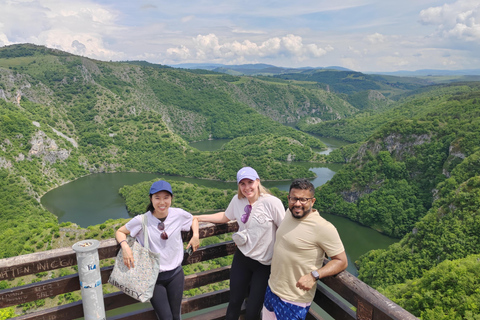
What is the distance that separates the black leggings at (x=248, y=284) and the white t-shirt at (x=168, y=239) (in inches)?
33.7

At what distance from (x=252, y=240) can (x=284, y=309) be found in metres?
0.97

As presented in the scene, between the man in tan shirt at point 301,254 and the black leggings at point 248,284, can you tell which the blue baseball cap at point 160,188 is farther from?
the man in tan shirt at point 301,254

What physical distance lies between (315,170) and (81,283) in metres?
108

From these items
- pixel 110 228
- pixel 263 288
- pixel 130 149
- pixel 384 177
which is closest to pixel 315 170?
pixel 384 177

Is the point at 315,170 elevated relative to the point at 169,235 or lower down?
lower down

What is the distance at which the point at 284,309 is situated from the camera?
4.18m

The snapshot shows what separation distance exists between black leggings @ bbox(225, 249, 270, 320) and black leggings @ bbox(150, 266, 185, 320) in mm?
779

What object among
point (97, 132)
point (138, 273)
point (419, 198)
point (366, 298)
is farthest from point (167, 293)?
point (97, 132)

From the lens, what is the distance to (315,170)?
108125 millimetres

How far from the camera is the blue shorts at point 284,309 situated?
4.12m

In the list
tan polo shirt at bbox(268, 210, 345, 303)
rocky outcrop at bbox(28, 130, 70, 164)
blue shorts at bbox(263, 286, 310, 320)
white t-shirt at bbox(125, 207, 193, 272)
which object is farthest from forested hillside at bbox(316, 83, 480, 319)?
rocky outcrop at bbox(28, 130, 70, 164)

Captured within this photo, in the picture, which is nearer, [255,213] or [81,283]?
[81,283]

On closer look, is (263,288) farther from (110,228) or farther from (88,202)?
(88,202)

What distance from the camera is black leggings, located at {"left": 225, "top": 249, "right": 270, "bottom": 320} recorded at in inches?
183
